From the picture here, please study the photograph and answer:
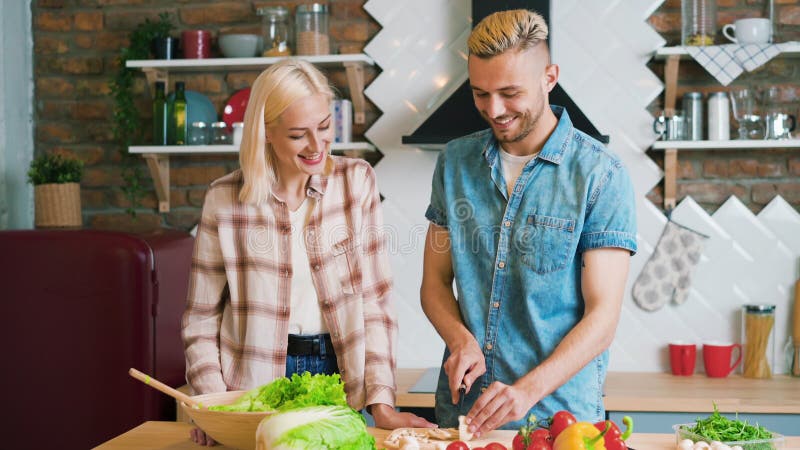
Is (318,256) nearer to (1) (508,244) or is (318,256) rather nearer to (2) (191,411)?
(1) (508,244)

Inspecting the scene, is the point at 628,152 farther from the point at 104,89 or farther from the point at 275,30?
the point at 104,89

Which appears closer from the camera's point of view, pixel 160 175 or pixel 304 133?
pixel 304 133

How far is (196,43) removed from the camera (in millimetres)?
3635

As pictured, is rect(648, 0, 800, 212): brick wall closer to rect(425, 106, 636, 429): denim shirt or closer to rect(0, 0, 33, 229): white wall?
rect(425, 106, 636, 429): denim shirt

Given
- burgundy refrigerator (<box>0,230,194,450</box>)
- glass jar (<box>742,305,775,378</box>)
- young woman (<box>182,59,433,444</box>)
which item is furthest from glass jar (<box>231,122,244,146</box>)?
glass jar (<box>742,305,775,378</box>)

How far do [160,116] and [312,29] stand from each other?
719mm

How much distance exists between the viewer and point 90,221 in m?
3.88

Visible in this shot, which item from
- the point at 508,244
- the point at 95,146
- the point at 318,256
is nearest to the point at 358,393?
the point at 318,256

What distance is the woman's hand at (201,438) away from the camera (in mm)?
1740

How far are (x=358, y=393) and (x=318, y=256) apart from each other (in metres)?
0.33

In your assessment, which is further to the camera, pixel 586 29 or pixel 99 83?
pixel 99 83

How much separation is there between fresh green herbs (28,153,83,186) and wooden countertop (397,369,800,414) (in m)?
1.56

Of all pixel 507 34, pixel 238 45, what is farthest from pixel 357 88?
pixel 507 34

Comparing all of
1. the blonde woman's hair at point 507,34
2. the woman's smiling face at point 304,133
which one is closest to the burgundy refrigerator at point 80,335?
the woman's smiling face at point 304,133
